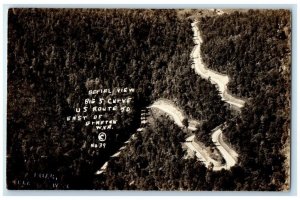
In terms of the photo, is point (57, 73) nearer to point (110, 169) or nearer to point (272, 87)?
point (110, 169)

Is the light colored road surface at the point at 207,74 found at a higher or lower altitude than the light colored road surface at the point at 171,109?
higher

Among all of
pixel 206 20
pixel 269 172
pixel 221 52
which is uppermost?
pixel 206 20

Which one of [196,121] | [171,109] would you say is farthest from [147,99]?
[196,121]

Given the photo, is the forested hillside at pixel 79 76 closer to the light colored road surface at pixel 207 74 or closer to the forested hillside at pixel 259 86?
the light colored road surface at pixel 207 74

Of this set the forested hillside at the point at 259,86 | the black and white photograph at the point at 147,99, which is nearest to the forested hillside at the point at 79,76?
the black and white photograph at the point at 147,99

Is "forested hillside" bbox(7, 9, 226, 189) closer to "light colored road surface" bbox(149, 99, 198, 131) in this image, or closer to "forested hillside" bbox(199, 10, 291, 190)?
"light colored road surface" bbox(149, 99, 198, 131)

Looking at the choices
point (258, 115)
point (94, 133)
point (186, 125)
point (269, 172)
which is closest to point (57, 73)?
point (94, 133)

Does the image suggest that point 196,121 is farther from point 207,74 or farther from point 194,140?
point 207,74

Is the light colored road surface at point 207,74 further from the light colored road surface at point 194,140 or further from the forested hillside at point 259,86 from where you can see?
the light colored road surface at point 194,140

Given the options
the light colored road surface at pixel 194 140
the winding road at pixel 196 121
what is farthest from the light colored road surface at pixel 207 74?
the light colored road surface at pixel 194 140
